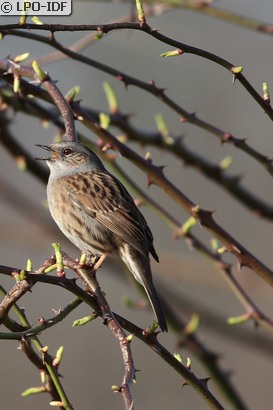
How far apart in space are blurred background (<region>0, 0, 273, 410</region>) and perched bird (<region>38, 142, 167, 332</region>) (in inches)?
87.0

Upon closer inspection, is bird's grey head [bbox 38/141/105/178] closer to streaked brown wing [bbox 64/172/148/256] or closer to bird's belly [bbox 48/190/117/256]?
streaked brown wing [bbox 64/172/148/256]

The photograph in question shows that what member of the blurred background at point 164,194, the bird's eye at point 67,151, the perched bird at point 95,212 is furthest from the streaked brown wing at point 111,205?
the blurred background at point 164,194

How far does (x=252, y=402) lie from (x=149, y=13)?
218 inches

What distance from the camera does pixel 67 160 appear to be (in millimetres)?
5340

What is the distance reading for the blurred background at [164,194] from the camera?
30.8 feet

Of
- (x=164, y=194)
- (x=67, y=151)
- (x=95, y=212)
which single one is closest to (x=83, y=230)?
(x=95, y=212)

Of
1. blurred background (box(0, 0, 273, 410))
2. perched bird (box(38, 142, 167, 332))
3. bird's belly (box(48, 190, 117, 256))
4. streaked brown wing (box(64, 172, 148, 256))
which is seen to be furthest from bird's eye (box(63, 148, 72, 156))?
blurred background (box(0, 0, 273, 410))

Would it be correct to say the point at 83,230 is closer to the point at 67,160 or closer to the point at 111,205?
the point at 111,205

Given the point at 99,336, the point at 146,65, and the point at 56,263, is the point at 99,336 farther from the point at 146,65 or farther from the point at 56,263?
the point at 56,263

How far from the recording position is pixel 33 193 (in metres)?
11.6

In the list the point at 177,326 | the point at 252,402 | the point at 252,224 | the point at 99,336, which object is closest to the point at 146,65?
the point at 252,224

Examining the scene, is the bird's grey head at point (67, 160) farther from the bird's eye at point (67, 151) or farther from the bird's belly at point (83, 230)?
the bird's belly at point (83, 230)

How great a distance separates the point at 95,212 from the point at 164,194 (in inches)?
232

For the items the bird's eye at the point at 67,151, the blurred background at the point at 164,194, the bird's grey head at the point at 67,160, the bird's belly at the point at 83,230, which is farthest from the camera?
the blurred background at the point at 164,194
